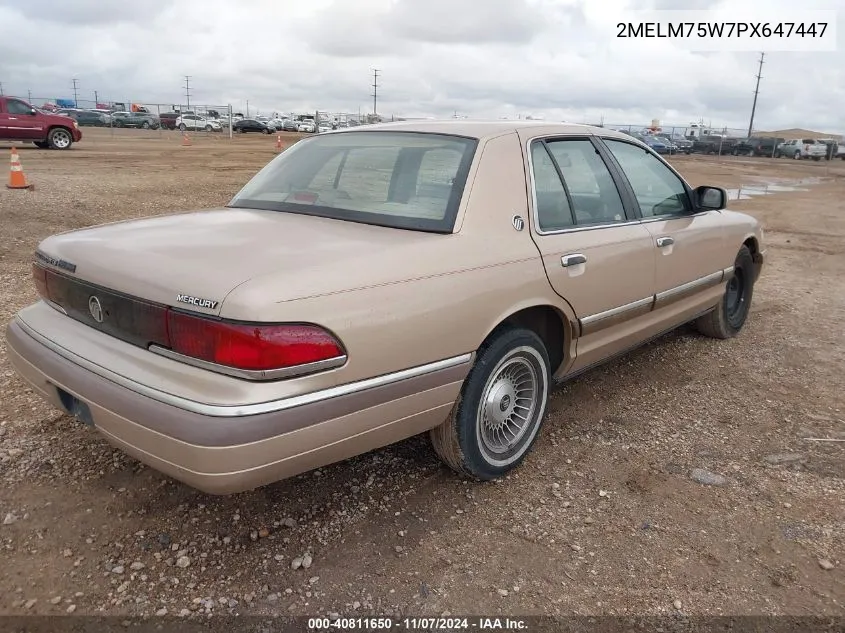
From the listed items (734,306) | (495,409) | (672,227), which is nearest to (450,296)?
(495,409)

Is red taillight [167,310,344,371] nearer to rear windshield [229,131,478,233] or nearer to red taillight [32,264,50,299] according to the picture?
rear windshield [229,131,478,233]

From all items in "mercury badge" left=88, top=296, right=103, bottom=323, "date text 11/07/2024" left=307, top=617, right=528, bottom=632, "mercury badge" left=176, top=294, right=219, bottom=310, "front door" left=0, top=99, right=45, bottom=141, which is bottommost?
"date text 11/07/2024" left=307, top=617, right=528, bottom=632

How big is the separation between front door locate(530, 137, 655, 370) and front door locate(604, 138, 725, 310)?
15 cm

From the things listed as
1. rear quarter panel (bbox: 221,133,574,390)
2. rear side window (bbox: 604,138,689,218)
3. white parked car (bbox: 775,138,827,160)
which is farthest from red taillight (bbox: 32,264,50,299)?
white parked car (bbox: 775,138,827,160)

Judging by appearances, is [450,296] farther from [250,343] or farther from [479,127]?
[479,127]

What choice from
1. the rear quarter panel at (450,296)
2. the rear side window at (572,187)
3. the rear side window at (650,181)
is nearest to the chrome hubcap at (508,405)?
the rear quarter panel at (450,296)

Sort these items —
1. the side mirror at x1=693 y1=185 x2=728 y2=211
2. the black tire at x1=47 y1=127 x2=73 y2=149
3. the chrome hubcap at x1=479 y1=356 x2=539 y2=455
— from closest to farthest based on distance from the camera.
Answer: the chrome hubcap at x1=479 y1=356 x2=539 y2=455, the side mirror at x1=693 y1=185 x2=728 y2=211, the black tire at x1=47 y1=127 x2=73 y2=149

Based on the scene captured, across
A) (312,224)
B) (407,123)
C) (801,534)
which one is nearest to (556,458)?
(801,534)

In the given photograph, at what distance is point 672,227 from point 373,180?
6.47 ft

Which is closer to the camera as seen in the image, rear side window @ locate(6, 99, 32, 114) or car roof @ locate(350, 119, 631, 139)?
car roof @ locate(350, 119, 631, 139)

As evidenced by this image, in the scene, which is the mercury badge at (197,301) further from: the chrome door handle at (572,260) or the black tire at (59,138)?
the black tire at (59,138)

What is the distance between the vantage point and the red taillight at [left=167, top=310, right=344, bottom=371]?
2.12 meters

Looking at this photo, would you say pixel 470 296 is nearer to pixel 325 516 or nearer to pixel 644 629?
pixel 325 516

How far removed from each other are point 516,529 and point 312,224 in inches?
61.8
